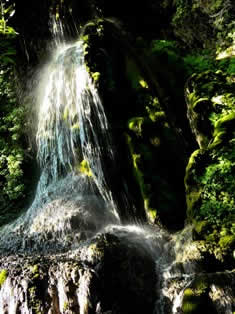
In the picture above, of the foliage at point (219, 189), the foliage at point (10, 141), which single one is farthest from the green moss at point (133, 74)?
the foliage at point (10, 141)

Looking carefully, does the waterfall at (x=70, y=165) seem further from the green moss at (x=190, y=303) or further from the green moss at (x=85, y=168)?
the green moss at (x=190, y=303)

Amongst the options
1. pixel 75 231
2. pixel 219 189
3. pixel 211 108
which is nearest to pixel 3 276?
pixel 75 231

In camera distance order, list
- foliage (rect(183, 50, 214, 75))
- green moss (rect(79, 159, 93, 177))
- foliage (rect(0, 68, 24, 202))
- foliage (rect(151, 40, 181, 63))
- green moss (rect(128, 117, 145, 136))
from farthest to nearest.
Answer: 1. foliage (rect(0, 68, 24, 202))
2. foliage (rect(151, 40, 181, 63))
3. foliage (rect(183, 50, 214, 75))
4. green moss (rect(79, 159, 93, 177))
5. green moss (rect(128, 117, 145, 136))

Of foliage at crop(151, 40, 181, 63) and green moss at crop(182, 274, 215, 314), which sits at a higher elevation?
foliage at crop(151, 40, 181, 63)

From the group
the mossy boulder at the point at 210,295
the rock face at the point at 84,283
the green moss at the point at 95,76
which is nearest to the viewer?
the mossy boulder at the point at 210,295

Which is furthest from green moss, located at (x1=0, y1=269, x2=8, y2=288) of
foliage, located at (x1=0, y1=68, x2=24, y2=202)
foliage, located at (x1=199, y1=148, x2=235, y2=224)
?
foliage, located at (x1=0, y1=68, x2=24, y2=202)

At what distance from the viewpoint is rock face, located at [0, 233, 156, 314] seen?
12.0 feet

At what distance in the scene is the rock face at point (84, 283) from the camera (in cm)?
367

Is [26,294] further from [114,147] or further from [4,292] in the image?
[114,147]

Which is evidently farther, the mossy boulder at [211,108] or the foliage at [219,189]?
the mossy boulder at [211,108]

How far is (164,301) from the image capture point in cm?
378

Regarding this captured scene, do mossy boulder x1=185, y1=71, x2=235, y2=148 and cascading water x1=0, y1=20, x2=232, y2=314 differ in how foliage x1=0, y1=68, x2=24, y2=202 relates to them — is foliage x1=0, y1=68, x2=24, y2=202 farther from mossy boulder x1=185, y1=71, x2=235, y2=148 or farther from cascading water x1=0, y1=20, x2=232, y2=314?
mossy boulder x1=185, y1=71, x2=235, y2=148

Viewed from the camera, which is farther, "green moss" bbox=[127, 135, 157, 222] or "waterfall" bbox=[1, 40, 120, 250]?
"waterfall" bbox=[1, 40, 120, 250]

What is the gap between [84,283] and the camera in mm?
3709
